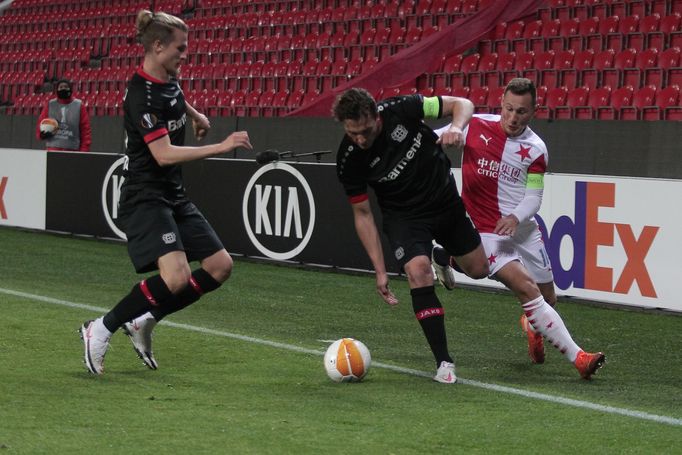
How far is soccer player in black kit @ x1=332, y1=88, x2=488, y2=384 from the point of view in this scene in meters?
6.80

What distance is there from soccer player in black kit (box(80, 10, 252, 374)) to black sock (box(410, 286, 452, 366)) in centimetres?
107

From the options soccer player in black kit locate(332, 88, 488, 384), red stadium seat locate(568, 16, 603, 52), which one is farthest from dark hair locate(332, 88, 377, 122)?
red stadium seat locate(568, 16, 603, 52)

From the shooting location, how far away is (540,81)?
55.8ft

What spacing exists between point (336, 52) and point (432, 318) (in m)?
14.7

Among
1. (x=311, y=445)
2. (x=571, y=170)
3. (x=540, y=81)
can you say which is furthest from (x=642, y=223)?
(x=540, y=81)

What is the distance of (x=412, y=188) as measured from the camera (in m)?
6.93

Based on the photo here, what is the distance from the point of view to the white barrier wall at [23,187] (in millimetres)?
16484

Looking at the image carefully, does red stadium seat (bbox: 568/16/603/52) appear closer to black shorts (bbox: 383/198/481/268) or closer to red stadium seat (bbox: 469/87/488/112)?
red stadium seat (bbox: 469/87/488/112)

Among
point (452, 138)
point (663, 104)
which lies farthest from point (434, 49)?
point (452, 138)

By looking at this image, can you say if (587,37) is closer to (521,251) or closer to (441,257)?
(441,257)

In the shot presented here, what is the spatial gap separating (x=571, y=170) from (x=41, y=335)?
7.88 metres

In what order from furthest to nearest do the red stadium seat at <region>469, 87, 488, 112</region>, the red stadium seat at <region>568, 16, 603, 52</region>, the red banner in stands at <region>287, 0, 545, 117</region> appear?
the red banner in stands at <region>287, 0, 545, 117</region> < the red stadium seat at <region>469, 87, 488, 112</region> < the red stadium seat at <region>568, 16, 603, 52</region>

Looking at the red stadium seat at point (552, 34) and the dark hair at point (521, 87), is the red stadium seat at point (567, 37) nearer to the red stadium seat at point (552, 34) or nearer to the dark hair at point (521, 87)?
the red stadium seat at point (552, 34)

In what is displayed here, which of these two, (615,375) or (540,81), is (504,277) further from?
(540,81)
